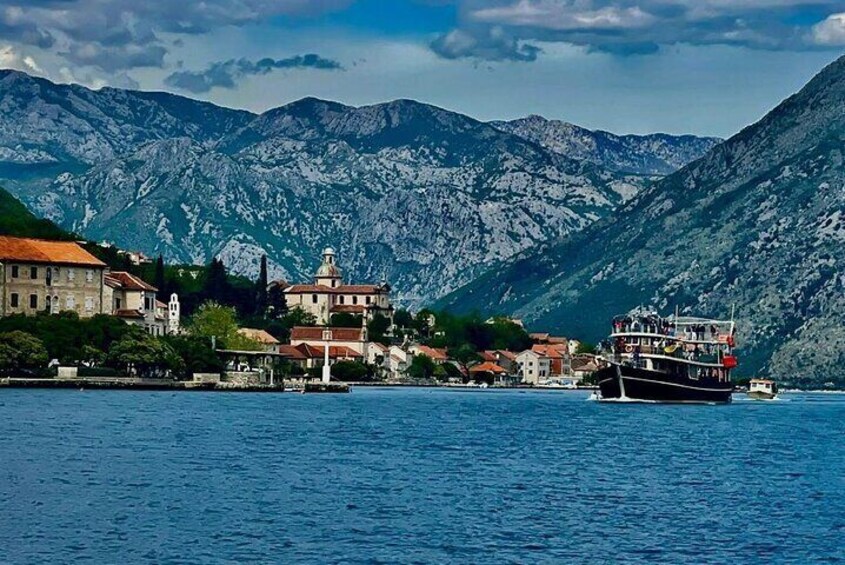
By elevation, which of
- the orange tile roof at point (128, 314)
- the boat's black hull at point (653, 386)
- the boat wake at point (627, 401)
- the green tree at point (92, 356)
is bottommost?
the boat wake at point (627, 401)

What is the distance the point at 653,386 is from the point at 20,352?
61.9 meters

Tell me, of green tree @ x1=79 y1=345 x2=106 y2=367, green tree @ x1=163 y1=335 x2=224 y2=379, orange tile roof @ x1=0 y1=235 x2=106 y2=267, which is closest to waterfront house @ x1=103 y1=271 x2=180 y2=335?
green tree @ x1=163 y1=335 x2=224 y2=379

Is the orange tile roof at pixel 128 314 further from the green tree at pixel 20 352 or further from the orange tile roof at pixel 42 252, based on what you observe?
the green tree at pixel 20 352

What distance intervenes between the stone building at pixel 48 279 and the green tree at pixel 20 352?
1504cm

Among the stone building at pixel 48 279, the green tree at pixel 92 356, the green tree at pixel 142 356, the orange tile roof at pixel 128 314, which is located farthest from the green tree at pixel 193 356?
the green tree at pixel 92 356

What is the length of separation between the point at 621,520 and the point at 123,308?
139 meters

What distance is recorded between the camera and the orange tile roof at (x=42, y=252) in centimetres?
17525

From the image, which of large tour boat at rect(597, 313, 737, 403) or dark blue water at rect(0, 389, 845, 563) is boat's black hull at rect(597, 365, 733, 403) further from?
dark blue water at rect(0, 389, 845, 563)

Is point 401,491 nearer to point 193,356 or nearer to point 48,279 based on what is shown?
point 48,279

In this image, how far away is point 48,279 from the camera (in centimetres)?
17812

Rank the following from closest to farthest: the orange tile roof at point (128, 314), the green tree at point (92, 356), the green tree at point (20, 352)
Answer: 1. the green tree at point (20, 352)
2. the green tree at point (92, 356)
3. the orange tile roof at point (128, 314)

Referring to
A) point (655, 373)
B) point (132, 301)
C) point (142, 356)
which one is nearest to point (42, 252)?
point (132, 301)

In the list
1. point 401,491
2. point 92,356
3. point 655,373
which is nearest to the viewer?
point 401,491

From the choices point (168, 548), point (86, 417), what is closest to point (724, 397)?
point (86, 417)
